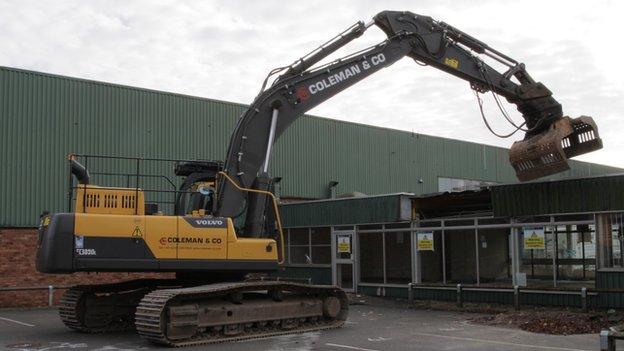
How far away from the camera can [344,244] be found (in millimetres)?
22859

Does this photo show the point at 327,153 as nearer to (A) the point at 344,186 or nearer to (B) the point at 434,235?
(A) the point at 344,186

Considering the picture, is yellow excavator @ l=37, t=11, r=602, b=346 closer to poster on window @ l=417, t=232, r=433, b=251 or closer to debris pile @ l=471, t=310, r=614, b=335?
debris pile @ l=471, t=310, r=614, b=335

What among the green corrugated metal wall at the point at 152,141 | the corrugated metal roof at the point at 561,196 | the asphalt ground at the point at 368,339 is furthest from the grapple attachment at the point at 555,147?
the green corrugated metal wall at the point at 152,141

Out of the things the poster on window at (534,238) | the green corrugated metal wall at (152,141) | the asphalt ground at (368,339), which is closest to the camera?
the asphalt ground at (368,339)

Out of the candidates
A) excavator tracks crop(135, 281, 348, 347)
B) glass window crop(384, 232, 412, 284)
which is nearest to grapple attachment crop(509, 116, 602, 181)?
excavator tracks crop(135, 281, 348, 347)

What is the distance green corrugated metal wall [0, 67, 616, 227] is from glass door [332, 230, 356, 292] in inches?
207

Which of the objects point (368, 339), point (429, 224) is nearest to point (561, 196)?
point (429, 224)

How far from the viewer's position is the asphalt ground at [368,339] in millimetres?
11898

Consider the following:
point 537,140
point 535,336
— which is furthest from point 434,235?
point 535,336

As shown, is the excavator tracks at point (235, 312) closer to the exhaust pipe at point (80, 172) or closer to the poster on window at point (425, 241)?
the exhaust pipe at point (80, 172)

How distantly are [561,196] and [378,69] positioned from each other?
5721mm

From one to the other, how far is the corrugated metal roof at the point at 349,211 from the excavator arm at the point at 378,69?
16.2 feet

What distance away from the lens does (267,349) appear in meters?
11.7

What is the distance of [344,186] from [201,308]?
1786 cm
